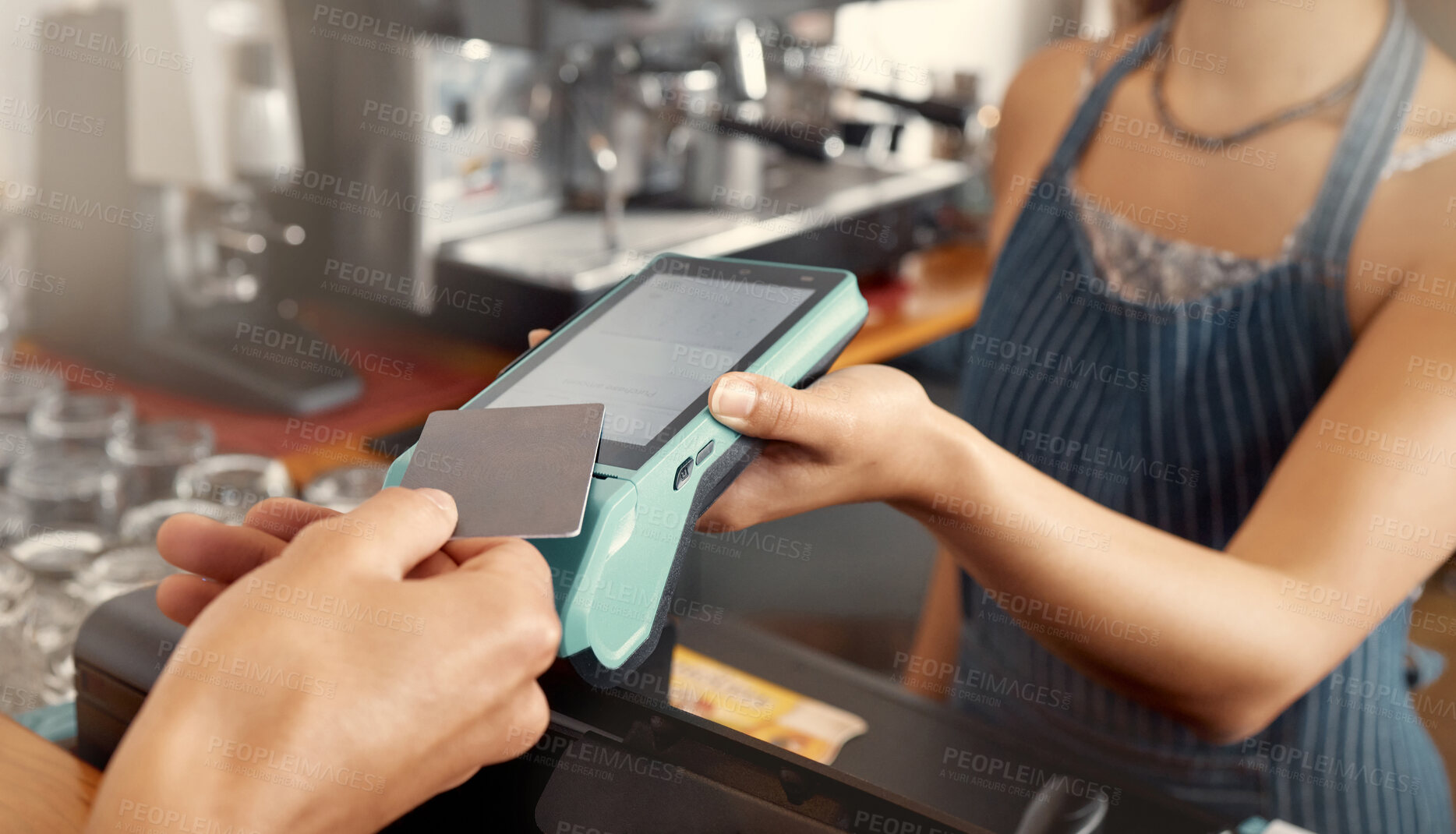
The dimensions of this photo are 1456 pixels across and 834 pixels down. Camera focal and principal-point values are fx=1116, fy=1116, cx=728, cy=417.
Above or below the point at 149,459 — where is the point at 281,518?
above

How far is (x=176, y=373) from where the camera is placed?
147 centimetres

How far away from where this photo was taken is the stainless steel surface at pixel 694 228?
61.5 inches

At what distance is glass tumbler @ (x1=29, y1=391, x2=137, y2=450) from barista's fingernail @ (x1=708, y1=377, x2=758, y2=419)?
91 centimetres

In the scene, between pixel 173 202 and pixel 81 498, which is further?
pixel 173 202

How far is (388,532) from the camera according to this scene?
43 centimetres

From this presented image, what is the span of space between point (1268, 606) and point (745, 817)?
0.42 meters

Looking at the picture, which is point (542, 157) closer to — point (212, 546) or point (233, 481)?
point (233, 481)

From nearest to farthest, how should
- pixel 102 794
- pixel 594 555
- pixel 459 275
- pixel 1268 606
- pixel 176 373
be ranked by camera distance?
pixel 102 794
pixel 594 555
pixel 1268 606
pixel 176 373
pixel 459 275

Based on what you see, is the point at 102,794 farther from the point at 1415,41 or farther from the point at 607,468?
the point at 1415,41

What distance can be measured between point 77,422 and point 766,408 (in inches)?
37.8

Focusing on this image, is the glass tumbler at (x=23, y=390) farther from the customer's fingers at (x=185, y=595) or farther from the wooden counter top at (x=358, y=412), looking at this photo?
the customer's fingers at (x=185, y=595)

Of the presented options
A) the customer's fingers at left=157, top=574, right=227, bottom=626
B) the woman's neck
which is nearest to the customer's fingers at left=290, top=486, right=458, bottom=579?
the customer's fingers at left=157, top=574, right=227, bottom=626

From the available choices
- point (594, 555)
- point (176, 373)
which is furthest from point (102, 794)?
point (176, 373)

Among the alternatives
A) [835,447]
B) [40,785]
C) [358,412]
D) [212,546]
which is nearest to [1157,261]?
[835,447]
